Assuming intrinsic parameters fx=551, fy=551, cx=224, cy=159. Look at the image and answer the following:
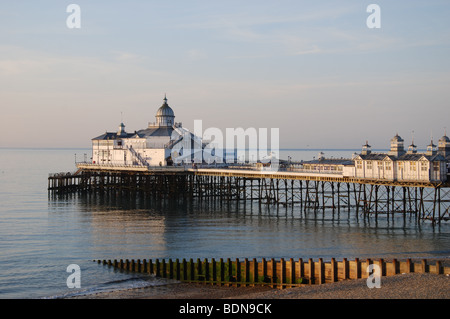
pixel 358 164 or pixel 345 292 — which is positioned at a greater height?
pixel 358 164

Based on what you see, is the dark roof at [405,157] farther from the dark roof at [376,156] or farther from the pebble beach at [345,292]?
the pebble beach at [345,292]

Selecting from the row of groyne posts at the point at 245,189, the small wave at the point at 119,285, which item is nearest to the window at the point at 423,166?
the row of groyne posts at the point at 245,189

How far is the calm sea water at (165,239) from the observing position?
1236 inches

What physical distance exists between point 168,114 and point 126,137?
8.30 metres

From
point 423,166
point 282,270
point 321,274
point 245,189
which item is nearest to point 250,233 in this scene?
point 423,166

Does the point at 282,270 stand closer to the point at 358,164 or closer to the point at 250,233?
the point at 250,233

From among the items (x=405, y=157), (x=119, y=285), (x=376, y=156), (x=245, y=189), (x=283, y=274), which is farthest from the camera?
(x=245, y=189)

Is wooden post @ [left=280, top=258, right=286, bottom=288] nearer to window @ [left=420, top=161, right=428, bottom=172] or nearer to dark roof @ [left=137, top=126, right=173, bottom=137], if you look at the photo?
window @ [left=420, top=161, right=428, bottom=172]

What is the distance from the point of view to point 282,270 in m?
26.7

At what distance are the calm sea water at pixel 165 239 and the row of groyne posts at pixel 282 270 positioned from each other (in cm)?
130

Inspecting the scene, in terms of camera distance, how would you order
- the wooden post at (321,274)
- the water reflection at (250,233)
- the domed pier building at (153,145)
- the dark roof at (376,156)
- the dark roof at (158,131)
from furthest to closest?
→ the dark roof at (158,131)
the domed pier building at (153,145)
the dark roof at (376,156)
the water reflection at (250,233)
the wooden post at (321,274)

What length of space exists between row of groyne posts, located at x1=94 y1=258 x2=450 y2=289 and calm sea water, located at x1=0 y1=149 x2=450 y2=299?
130 cm

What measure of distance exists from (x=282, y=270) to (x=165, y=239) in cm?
1751

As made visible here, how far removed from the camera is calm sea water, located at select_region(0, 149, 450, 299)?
31.4 metres
